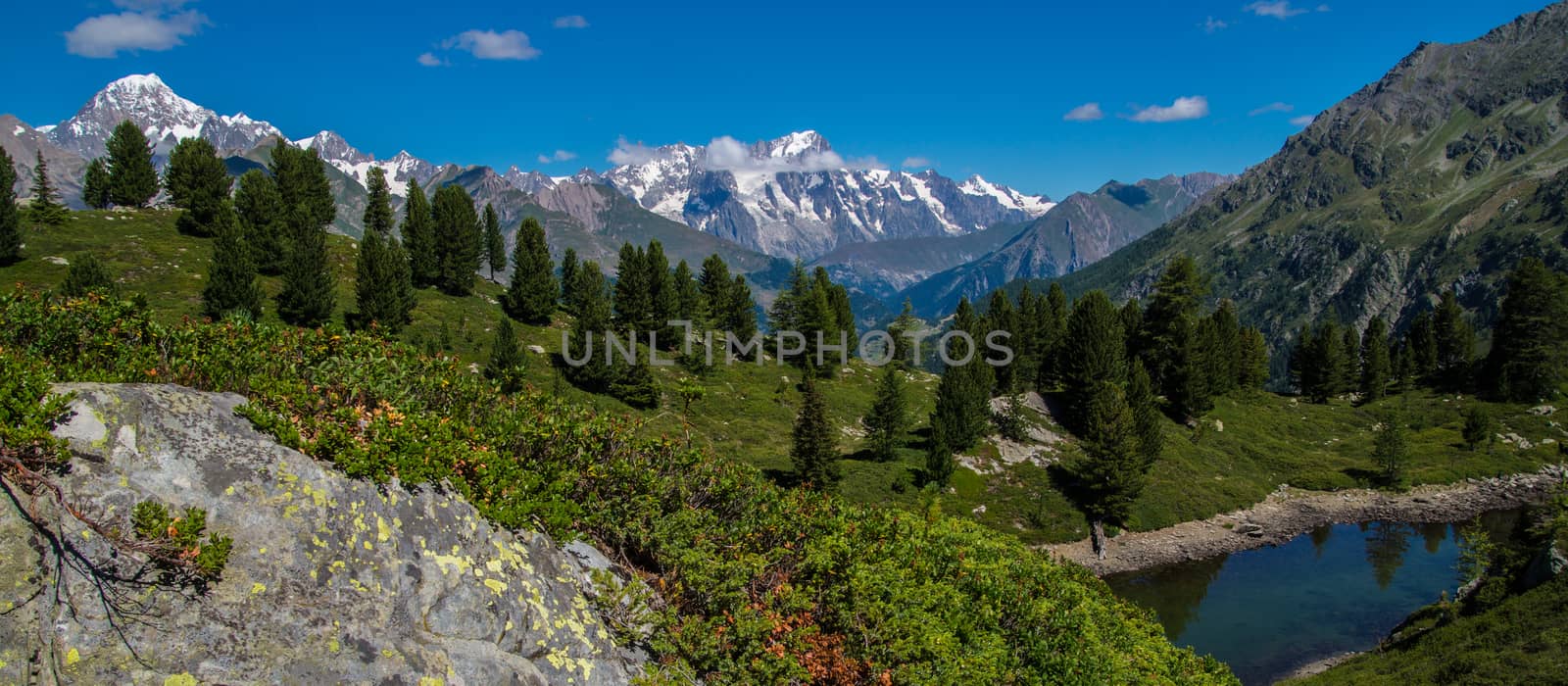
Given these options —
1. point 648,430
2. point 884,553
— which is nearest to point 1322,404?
point 648,430

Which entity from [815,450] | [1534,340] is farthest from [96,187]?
[1534,340]

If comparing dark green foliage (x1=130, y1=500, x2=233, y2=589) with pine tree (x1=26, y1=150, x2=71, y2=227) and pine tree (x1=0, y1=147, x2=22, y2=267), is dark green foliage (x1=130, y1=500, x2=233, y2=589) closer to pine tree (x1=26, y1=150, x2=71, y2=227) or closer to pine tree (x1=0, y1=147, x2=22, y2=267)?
pine tree (x1=0, y1=147, x2=22, y2=267)

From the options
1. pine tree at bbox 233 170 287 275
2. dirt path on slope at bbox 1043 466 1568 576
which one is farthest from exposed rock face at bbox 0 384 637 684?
pine tree at bbox 233 170 287 275

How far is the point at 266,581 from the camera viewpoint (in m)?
7.24

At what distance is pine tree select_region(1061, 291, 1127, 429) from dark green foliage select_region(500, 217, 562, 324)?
187ft

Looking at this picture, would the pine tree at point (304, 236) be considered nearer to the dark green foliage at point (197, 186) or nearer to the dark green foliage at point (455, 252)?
the dark green foliage at point (197, 186)

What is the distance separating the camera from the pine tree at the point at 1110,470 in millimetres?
53844

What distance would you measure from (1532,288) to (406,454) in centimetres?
13274

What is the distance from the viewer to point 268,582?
724cm

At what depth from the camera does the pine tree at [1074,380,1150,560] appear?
53.8 meters

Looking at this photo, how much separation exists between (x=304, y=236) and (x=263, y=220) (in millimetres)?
7952

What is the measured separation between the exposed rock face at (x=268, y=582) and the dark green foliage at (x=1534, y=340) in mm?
126626

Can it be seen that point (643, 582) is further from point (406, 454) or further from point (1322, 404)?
point (1322, 404)

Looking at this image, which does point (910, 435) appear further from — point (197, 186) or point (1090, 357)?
point (197, 186)
